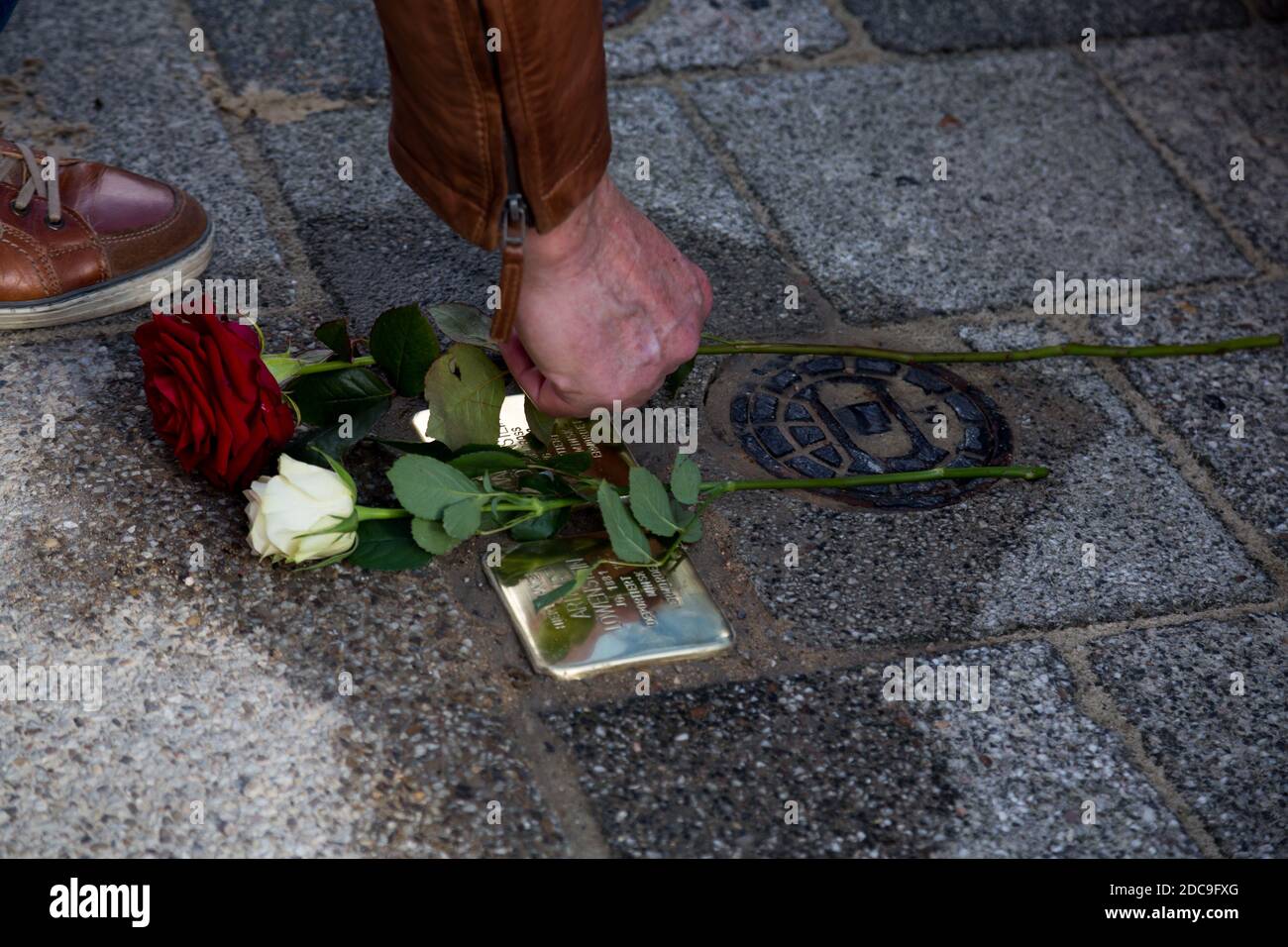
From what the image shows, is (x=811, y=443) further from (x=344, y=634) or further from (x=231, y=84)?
(x=231, y=84)

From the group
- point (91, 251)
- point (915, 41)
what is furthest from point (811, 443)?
point (915, 41)

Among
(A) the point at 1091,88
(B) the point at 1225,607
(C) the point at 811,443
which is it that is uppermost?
(A) the point at 1091,88

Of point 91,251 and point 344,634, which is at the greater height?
point 91,251

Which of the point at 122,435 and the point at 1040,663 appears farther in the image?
the point at 122,435

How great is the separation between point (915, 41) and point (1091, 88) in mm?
428

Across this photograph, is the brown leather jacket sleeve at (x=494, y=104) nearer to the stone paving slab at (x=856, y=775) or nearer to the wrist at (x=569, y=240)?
the wrist at (x=569, y=240)

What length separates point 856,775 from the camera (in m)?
1.72

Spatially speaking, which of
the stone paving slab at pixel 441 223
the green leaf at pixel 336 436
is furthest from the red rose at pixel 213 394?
the stone paving slab at pixel 441 223

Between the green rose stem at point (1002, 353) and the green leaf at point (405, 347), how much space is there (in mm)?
461

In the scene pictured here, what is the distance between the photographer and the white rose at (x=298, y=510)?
67.5 inches

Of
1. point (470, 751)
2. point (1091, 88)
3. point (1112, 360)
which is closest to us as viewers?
point (470, 751)

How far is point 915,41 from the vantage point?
324 cm

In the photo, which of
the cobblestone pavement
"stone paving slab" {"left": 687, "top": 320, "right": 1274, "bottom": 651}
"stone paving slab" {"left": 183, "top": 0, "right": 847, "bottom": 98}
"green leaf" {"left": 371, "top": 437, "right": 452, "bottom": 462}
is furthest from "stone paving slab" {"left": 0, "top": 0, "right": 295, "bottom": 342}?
"stone paving slab" {"left": 687, "top": 320, "right": 1274, "bottom": 651}

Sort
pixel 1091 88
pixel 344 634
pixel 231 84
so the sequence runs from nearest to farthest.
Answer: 1. pixel 344 634
2. pixel 231 84
3. pixel 1091 88
